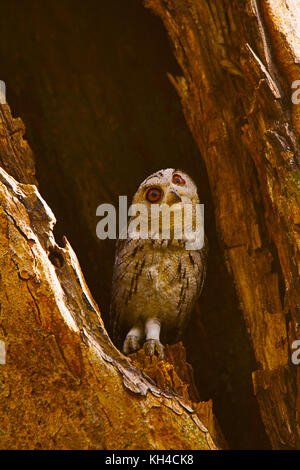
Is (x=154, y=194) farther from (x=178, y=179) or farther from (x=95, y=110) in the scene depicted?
(x=95, y=110)

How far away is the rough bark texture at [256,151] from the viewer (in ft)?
5.52

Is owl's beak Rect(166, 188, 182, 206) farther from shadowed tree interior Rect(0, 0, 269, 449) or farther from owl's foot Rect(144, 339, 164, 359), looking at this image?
owl's foot Rect(144, 339, 164, 359)

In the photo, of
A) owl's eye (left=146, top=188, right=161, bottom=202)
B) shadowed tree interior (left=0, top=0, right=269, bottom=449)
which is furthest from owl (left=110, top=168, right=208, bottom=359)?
shadowed tree interior (left=0, top=0, right=269, bottom=449)

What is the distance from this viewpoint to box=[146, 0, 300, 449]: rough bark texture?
1.68 m

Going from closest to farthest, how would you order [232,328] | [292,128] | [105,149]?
[292,128]
[232,328]
[105,149]

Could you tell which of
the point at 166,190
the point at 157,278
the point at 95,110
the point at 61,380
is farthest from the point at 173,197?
the point at 95,110

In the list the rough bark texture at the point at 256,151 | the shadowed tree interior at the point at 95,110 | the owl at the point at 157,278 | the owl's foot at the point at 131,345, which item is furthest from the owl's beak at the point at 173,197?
the owl's foot at the point at 131,345

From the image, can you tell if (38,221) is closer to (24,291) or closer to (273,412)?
(24,291)

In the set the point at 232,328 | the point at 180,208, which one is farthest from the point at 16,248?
the point at 232,328

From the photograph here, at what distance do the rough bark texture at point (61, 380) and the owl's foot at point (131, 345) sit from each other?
36 centimetres

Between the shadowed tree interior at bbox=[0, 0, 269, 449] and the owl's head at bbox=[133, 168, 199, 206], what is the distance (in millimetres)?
360

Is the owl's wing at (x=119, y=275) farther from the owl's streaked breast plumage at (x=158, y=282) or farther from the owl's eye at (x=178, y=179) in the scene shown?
→ the owl's eye at (x=178, y=179)

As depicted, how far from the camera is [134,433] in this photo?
4.49 feet

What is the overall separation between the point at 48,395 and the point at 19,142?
3.45 ft
